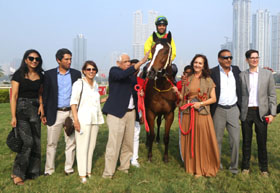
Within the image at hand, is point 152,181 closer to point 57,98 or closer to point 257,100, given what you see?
point 57,98

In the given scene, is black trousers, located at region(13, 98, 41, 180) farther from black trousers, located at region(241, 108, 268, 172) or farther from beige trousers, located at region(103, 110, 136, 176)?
black trousers, located at region(241, 108, 268, 172)

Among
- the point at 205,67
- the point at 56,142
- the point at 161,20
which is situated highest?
the point at 161,20

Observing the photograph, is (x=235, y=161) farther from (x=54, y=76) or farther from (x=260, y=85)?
(x=54, y=76)

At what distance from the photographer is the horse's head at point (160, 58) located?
4.22 m

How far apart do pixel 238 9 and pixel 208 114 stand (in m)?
157

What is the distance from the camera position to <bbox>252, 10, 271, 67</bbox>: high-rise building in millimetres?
117281

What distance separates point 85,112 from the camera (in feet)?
13.0

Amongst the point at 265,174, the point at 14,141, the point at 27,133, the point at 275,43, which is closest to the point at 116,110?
the point at 27,133

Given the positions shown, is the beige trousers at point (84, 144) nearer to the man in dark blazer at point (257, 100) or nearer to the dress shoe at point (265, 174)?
the man in dark blazer at point (257, 100)

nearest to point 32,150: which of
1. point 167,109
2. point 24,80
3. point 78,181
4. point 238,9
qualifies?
point 78,181

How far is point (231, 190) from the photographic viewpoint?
3.71 m

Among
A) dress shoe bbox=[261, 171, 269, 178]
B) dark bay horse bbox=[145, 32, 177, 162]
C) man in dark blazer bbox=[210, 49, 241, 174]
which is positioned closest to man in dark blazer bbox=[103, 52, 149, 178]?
dark bay horse bbox=[145, 32, 177, 162]

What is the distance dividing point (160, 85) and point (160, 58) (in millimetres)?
789

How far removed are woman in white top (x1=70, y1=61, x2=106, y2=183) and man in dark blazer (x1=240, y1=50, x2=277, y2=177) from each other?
2.91 metres
